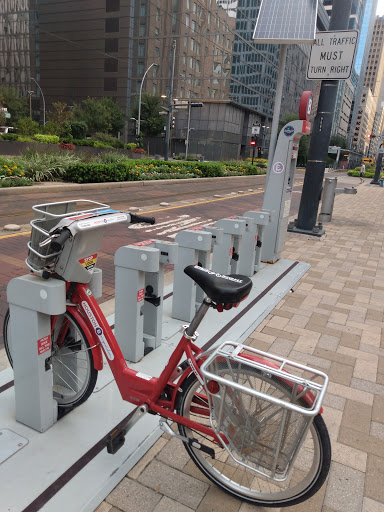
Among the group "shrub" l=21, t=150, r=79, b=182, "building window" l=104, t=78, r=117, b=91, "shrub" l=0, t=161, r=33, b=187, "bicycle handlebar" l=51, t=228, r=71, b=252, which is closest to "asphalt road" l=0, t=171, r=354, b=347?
"shrub" l=0, t=161, r=33, b=187

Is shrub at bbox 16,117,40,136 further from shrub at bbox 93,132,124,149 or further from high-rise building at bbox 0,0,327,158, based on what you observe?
high-rise building at bbox 0,0,327,158

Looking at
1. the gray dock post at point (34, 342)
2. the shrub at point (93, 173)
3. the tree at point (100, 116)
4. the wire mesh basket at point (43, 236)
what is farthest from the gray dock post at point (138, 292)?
the tree at point (100, 116)

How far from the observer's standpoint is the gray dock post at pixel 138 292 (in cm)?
302

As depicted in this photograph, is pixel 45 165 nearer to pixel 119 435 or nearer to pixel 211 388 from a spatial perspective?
pixel 119 435

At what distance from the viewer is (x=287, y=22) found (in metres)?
6.64

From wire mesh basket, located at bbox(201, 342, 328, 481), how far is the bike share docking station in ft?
2.45

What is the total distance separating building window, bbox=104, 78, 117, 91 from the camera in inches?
2259

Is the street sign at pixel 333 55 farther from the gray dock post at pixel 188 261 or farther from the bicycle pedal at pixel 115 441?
the bicycle pedal at pixel 115 441

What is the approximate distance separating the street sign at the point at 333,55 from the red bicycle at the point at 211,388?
7426 millimetres

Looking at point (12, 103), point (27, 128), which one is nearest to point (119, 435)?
point (27, 128)

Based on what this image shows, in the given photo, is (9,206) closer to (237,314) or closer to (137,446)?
(237,314)

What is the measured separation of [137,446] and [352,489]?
4.25 ft

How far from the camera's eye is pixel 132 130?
5588 centimetres

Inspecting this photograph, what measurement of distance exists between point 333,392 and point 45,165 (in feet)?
47.9
